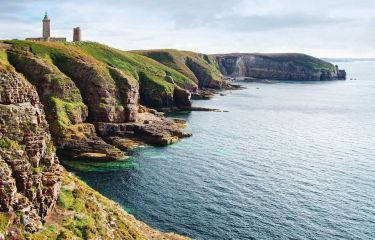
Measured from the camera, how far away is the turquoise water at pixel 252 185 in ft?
243

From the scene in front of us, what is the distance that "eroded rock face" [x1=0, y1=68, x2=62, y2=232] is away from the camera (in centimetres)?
Answer: 3753

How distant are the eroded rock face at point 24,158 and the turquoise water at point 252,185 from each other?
33524 millimetres

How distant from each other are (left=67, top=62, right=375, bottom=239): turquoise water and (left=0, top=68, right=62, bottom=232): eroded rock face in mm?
33524

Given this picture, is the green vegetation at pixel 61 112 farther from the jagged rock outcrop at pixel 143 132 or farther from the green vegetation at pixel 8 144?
the green vegetation at pixel 8 144

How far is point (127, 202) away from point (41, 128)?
43554mm

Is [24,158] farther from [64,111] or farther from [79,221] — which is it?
[64,111]

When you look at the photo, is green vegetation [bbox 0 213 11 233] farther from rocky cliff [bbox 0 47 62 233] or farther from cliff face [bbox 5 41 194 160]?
cliff face [bbox 5 41 194 160]

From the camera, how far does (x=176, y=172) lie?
103188 mm

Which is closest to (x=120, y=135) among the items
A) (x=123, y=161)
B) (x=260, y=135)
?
(x=123, y=161)

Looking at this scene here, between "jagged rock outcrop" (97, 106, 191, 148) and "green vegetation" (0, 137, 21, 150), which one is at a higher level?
"green vegetation" (0, 137, 21, 150)

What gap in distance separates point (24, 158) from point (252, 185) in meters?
62.8

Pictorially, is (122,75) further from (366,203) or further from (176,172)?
(366,203)

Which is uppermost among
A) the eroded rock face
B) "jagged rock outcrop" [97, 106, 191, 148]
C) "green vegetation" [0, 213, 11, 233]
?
the eroded rock face

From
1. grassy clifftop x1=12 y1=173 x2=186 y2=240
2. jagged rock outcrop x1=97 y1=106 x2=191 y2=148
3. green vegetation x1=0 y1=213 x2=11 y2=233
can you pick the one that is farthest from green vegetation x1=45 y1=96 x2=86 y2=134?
green vegetation x1=0 y1=213 x2=11 y2=233
